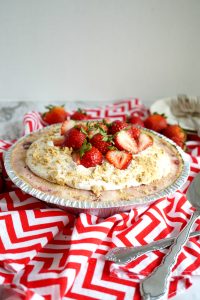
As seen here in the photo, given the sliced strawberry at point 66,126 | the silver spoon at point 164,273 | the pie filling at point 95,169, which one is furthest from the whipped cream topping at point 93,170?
the silver spoon at point 164,273

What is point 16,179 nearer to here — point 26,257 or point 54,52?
point 26,257

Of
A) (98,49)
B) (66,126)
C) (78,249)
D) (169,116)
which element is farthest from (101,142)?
(98,49)

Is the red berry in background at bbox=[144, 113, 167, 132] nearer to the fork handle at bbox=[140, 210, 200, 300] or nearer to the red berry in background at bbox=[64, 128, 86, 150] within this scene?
the red berry in background at bbox=[64, 128, 86, 150]

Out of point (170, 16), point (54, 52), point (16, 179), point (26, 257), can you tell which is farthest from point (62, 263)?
point (170, 16)

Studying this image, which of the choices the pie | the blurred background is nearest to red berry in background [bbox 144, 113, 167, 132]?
the pie

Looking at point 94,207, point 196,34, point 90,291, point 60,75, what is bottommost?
point 90,291

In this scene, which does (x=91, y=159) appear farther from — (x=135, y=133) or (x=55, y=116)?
(x=55, y=116)
